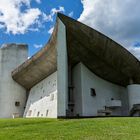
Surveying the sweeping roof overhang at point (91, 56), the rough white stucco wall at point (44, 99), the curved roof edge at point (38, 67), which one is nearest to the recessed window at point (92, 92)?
the sweeping roof overhang at point (91, 56)

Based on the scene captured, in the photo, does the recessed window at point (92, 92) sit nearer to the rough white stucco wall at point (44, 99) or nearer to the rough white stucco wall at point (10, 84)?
the rough white stucco wall at point (44, 99)

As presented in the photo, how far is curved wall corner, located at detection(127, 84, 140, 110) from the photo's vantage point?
26.3 m

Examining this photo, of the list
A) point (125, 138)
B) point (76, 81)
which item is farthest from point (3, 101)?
point (125, 138)

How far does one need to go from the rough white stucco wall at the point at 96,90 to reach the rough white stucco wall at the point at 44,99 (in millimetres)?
2594

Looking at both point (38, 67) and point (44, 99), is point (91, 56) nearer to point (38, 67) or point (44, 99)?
point (38, 67)

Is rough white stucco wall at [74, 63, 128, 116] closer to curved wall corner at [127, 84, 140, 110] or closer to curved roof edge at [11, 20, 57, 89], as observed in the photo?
curved wall corner at [127, 84, 140, 110]

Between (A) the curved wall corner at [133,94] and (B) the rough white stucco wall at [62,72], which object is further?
(A) the curved wall corner at [133,94]

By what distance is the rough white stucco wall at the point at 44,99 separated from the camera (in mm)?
26109

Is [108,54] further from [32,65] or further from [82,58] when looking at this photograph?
[32,65]

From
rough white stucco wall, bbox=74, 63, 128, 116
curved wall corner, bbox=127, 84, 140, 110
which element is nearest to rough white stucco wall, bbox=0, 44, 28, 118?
rough white stucco wall, bbox=74, 63, 128, 116

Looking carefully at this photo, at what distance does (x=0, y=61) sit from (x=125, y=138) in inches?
1266

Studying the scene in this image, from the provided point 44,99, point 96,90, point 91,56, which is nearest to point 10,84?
point 44,99

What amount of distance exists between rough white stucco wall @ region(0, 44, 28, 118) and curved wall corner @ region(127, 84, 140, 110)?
16.8 meters

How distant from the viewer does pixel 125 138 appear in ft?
25.0
